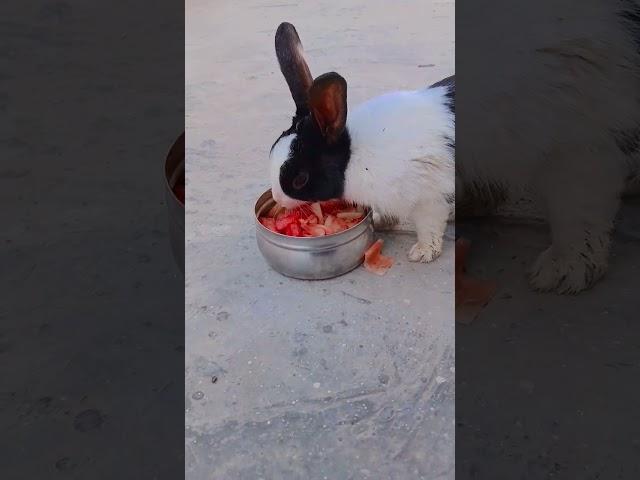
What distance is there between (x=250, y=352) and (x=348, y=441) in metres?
0.43

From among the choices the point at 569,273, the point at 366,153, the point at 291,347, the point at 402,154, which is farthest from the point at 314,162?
the point at 569,273

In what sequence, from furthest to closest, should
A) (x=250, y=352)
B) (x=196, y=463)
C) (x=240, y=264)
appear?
(x=240, y=264) < (x=250, y=352) < (x=196, y=463)

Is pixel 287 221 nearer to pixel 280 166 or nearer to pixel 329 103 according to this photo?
pixel 280 166

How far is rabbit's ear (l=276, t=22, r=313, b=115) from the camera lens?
220cm

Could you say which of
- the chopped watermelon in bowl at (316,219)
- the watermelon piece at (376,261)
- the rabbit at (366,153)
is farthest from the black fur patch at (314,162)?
the watermelon piece at (376,261)

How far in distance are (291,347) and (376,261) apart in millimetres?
449

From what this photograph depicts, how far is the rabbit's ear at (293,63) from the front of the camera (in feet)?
7.23

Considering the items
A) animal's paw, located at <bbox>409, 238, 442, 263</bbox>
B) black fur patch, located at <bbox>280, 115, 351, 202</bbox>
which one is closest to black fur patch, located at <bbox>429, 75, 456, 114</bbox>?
black fur patch, located at <bbox>280, 115, 351, 202</bbox>

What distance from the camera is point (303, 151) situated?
2174 mm

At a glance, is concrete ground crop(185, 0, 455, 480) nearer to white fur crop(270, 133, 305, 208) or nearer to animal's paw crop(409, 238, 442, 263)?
animal's paw crop(409, 238, 442, 263)

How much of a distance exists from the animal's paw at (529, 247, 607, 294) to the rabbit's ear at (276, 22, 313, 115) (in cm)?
90

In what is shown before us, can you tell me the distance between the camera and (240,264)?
249 centimetres
